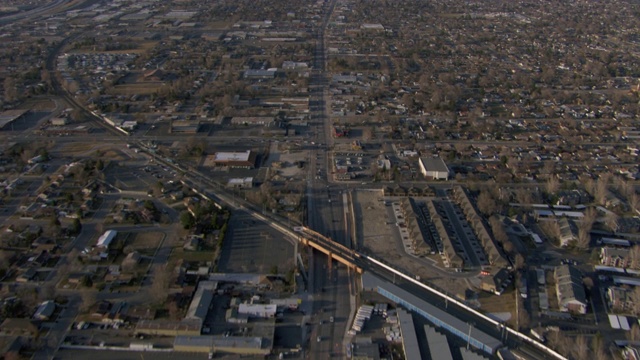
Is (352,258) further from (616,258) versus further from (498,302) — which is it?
(616,258)

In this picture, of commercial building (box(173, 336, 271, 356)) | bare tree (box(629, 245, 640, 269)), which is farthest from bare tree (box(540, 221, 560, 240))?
commercial building (box(173, 336, 271, 356))

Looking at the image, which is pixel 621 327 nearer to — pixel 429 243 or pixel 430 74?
pixel 429 243

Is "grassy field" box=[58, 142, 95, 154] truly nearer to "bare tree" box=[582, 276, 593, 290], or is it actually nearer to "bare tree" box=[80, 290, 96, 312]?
"bare tree" box=[80, 290, 96, 312]

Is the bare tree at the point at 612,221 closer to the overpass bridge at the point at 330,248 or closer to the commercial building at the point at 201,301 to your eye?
the overpass bridge at the point at 330,248

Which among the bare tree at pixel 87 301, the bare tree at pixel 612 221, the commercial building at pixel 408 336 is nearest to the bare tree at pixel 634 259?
the bare tree at pixel 612 221

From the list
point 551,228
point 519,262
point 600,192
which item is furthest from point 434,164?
point 519,262

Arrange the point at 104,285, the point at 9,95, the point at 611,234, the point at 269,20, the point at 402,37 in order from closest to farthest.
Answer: the point at 104,285 → the point at 611,234 → the point at 9,95 → the point at 402,37 → the point at 269,20

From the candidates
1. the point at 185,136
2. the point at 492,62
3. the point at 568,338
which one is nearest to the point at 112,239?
the point at 185,136
